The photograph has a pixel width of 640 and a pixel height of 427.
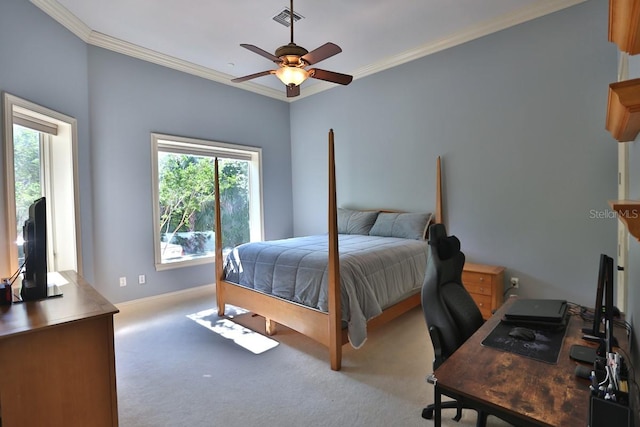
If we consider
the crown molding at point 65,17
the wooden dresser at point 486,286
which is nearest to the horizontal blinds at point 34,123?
the crown molding at point 65,17

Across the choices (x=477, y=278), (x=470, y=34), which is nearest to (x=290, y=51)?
(x=470, y=34)

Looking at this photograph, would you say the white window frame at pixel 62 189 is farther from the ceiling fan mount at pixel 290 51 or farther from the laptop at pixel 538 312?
the laptop at pixel 538 312

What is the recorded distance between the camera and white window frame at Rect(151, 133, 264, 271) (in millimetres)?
3971

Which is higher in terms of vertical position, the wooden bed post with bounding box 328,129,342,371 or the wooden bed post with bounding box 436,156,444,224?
the wooden bed post with bounding box 436,156,444,224

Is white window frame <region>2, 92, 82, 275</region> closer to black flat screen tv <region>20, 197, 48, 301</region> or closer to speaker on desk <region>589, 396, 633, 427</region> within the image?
black flat screen tv <region>20, 197, 48, 301</region>

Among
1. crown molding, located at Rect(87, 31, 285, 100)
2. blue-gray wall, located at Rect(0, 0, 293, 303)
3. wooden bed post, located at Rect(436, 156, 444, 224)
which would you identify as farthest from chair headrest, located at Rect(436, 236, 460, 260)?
crown molding, located at Rect(87, 31, 285, 100)

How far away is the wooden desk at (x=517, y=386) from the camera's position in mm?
852

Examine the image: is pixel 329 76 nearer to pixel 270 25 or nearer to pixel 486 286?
pixel 270 25

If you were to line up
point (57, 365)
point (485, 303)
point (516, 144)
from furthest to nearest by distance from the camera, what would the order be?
point (516, 144), point (485, 303), point (57, 365)

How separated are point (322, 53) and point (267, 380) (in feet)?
8.30

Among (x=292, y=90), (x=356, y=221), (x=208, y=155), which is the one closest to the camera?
(x=292, y=90)

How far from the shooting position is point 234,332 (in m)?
3.05

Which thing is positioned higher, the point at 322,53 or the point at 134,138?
the point at 322,53

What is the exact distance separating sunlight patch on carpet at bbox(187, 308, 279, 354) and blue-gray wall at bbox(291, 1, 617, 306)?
2454mm
